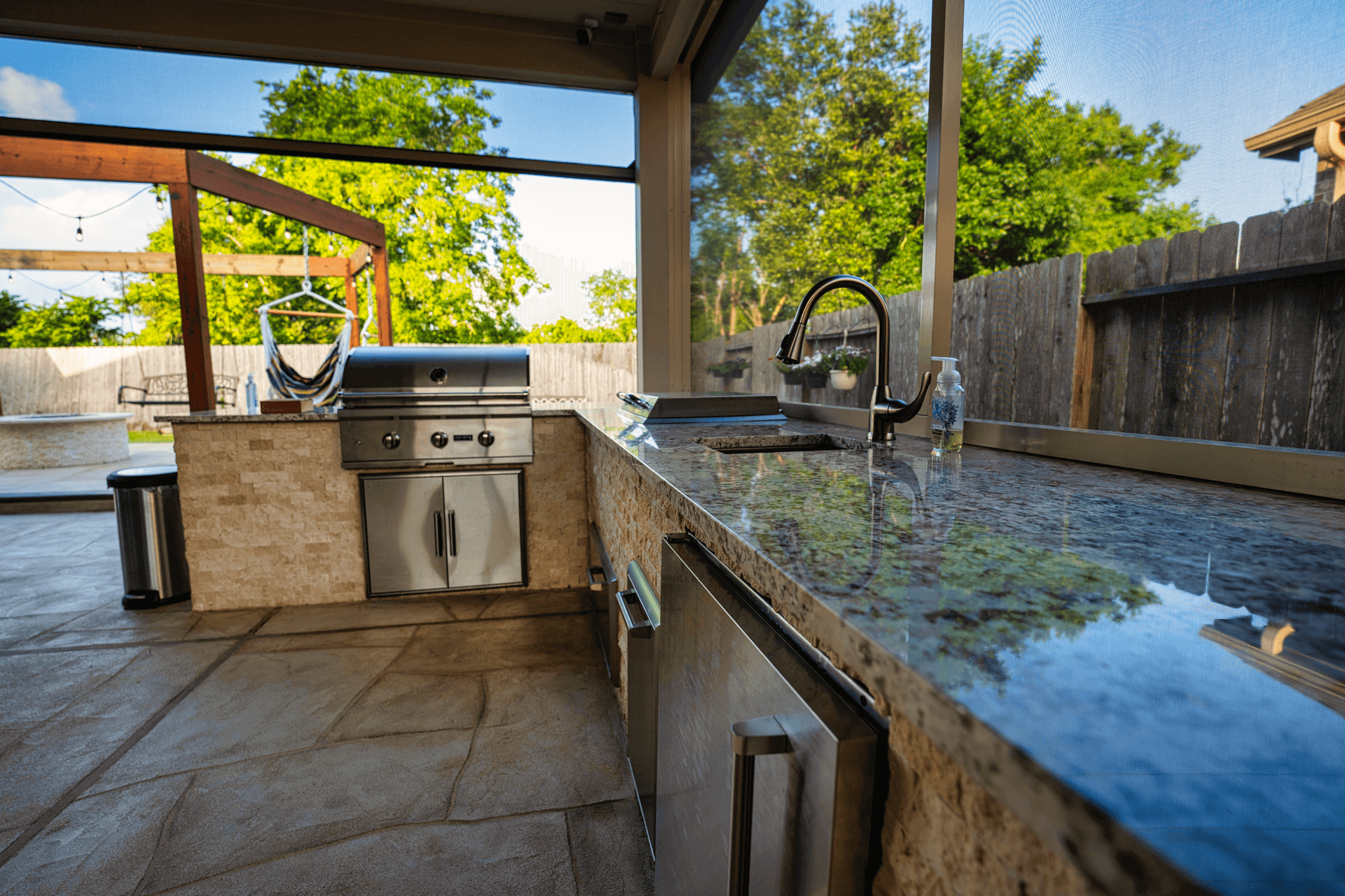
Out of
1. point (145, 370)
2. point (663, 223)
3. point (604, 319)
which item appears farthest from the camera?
point (145, 370)

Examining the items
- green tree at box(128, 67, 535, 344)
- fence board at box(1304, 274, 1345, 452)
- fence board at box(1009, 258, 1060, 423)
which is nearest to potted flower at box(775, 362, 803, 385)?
fence board at box(1009, 258, 1060, 423)

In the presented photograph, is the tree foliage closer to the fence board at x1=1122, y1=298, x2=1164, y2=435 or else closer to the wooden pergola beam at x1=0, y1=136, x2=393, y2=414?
the fence board at x1=1122, y1=298, x2=1164, y2=435

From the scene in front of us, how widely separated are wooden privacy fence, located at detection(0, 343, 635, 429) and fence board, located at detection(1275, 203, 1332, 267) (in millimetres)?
7994

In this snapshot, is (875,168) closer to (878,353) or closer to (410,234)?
(878,353)

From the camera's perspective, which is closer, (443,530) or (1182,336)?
(1182,336)

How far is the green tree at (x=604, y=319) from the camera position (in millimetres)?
8398

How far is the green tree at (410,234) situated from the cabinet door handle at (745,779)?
11054 mm

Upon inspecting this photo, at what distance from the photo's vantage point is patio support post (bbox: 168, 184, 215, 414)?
3648mm

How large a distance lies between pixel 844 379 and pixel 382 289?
4.76 m

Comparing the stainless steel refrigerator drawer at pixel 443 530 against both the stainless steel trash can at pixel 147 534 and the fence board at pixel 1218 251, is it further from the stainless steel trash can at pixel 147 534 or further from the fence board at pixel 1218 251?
the fence board at pixel 1218 251

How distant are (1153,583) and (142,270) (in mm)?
9157

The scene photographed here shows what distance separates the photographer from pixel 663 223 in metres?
3.78

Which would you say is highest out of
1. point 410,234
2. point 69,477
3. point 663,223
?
point 410,234

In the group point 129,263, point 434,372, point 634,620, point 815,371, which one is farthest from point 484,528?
point 129,263
